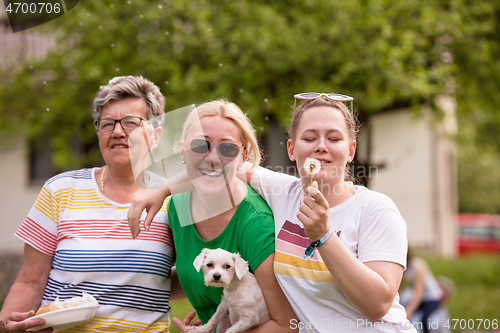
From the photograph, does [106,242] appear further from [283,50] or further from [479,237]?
[479,237]

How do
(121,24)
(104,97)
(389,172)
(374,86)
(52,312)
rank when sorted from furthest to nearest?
(389,172) → (121,24) → (374,86) → (104,97) → (52,312)

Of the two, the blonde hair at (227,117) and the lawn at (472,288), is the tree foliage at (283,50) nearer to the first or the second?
the blonde hair at (227,117)

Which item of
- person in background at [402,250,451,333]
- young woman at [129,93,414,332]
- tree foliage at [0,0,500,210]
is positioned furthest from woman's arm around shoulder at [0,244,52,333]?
person in background at [402,250,451,333]

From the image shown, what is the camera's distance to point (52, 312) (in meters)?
2.06

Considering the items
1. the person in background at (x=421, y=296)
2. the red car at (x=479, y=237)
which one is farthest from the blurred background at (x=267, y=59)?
the red car at (x=479, y=237)

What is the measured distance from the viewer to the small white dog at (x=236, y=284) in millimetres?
2014

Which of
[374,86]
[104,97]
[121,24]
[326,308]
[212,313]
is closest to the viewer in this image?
[326,308]

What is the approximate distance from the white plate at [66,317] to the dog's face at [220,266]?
1.88 ft

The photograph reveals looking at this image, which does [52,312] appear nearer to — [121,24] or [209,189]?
[209,189]

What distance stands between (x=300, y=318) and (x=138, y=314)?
86 cm

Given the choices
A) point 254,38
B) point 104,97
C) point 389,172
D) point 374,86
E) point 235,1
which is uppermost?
point 235,1

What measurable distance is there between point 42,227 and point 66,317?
0.52 metres

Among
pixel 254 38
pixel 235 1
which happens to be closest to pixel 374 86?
pixel 254 38

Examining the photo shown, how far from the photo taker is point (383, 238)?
1823 mm
